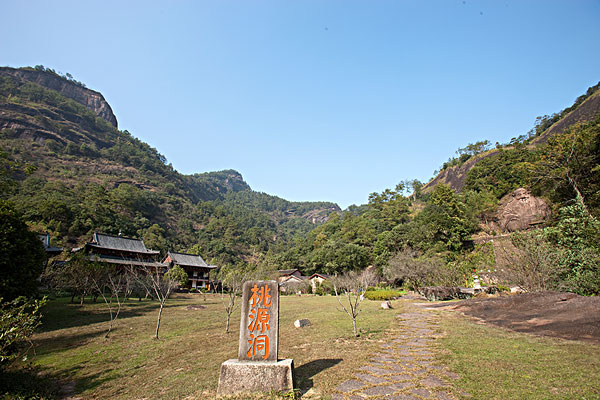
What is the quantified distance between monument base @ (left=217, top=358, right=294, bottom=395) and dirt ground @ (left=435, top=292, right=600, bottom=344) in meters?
7.59

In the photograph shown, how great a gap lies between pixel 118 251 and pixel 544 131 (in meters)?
90.5

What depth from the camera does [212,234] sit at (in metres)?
83.9

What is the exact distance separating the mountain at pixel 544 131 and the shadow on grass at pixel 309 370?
5874cm

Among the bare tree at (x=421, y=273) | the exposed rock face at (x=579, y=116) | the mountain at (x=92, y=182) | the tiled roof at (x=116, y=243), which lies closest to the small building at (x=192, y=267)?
the tiled roof at (x=116, y=243)

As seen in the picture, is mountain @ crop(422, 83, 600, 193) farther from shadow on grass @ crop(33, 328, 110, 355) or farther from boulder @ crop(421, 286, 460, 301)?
shadow on grass @ crop(33, 328, 110, 355)

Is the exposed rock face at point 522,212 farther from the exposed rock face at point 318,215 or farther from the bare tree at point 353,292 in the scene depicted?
the exposed rock face at point 318,215

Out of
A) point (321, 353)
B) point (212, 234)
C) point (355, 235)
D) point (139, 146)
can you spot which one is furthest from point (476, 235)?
point (139, 146)

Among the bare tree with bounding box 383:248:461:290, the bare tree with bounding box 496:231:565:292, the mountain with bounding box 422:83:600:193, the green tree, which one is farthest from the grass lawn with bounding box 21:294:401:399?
the mountain with bounding box 422:83:600:193

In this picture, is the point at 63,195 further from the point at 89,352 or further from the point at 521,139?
the point at 521,139

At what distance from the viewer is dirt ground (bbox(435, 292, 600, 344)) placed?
24.7 feet

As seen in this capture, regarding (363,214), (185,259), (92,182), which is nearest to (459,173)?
(363,214)

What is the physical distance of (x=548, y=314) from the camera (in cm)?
950

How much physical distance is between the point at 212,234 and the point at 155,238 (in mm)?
Answer: 24383

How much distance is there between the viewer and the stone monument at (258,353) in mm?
4680
